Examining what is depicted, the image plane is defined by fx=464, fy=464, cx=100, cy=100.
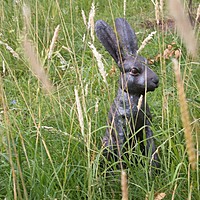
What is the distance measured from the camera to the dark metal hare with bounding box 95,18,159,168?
1.79 m

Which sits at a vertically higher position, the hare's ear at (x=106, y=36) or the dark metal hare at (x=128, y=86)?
the hare's ear at (x=106, y=36)

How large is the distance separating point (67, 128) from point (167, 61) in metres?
1.49

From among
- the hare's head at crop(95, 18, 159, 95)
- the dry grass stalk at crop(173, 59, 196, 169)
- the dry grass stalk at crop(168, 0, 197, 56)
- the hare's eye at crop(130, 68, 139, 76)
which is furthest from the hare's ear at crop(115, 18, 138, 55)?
the dry grass stalk at crop(173, 59, 196, 169)

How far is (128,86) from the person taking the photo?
1833mm

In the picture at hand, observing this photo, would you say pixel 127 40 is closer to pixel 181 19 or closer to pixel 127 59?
pixel 127 59

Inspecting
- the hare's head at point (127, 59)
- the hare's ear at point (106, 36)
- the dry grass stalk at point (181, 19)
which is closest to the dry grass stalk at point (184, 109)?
the dry grass stalk at point (181, 19)

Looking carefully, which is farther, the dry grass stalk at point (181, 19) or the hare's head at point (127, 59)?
the hare's head at point (127, 59)

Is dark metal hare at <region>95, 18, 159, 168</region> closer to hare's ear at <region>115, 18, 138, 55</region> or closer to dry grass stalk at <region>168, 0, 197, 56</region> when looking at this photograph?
hare's ear at <region>115, 18, 138, 55</region>

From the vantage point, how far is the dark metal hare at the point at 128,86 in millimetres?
1795

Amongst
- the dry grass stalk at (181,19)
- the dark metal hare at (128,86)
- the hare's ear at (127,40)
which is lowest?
the dark metal hare at (128,86)

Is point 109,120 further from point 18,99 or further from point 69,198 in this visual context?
point 18,99

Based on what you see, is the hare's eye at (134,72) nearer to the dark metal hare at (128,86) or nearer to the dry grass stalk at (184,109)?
the dark metal hare at (128,86)

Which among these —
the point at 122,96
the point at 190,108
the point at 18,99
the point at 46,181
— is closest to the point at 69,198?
→ the point at 46,181

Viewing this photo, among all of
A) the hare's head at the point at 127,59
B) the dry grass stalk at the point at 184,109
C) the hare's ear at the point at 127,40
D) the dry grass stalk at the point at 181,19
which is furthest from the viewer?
the hare's ear at the point at 127,40
